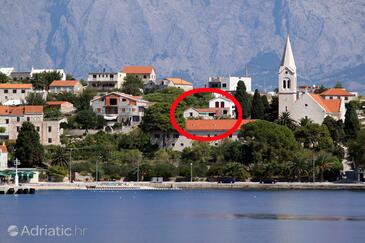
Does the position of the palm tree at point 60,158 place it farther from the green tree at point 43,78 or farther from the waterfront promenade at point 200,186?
the green tree at point 43,78

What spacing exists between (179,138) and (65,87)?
104ft

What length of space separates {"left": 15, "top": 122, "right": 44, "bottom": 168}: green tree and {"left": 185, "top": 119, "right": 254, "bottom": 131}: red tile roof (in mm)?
14588

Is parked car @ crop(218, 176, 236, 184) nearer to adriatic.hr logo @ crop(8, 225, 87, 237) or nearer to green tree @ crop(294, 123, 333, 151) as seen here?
green tree @ crop(294, 123, 333, 151)

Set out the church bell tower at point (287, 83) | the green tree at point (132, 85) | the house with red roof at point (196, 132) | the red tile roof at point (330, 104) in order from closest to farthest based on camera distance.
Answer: the house with red roof at point (196, 132)
the red tile roof at point (330, 104)
the church bell tower at point (287, 83)
the green tree at point (132, 85)

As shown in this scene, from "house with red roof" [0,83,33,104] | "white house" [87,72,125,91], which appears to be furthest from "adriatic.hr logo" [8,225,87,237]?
"white house" [87,72,125,91]

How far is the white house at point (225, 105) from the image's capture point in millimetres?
131663

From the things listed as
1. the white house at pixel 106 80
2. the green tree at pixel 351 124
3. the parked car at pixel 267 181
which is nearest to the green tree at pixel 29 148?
the parked car at pixel 267 181

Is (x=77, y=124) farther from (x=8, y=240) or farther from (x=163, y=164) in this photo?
(x=8, y=240)

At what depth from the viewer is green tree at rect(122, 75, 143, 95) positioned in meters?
142

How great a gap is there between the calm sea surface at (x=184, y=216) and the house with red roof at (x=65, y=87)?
4057cm

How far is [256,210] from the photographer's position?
8606cm

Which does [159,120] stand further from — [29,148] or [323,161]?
[323,161]

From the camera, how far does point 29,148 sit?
110 metres

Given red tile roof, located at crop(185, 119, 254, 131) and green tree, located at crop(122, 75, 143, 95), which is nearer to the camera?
red tile roof, located at crop(185, 119, 254, 131)
